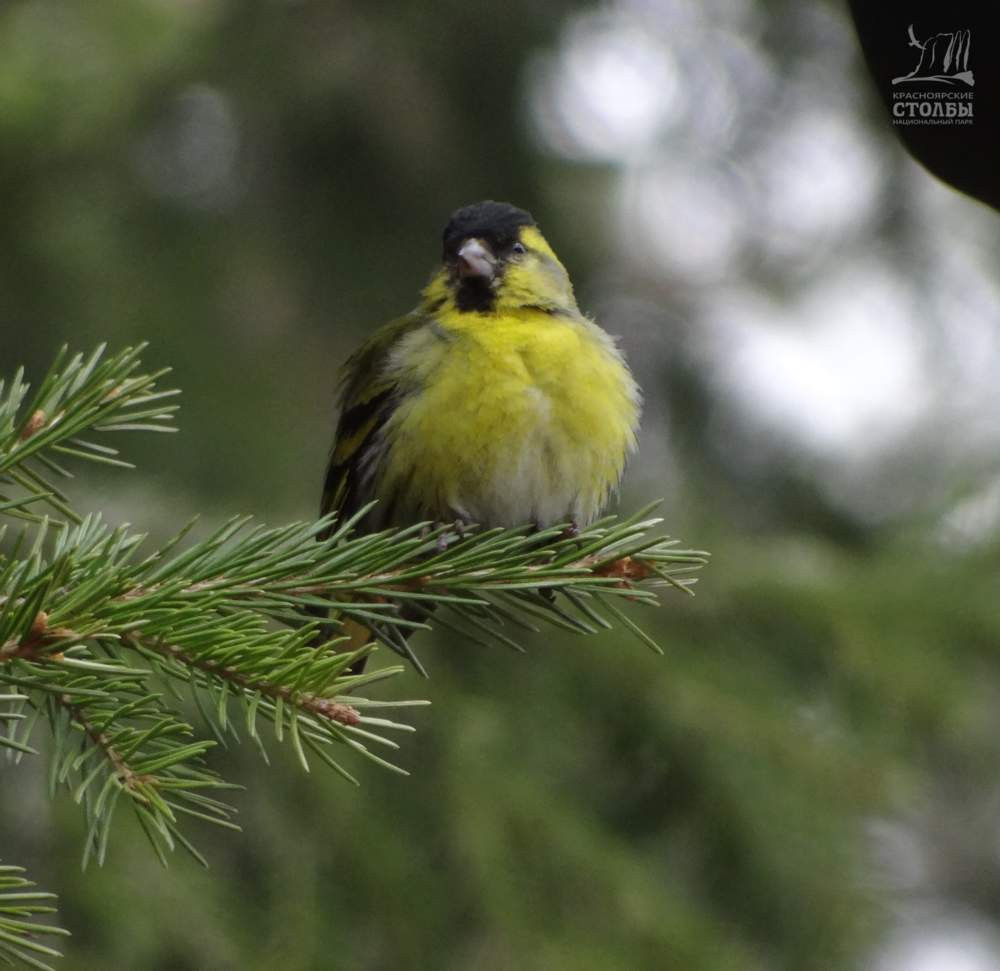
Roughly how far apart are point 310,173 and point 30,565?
5186 mm

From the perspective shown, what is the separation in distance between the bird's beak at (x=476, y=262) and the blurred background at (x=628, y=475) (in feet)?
3.35

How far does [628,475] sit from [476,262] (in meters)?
1.52

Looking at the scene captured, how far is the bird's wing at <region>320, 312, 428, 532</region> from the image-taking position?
12.0 feet

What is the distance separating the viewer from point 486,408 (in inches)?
132

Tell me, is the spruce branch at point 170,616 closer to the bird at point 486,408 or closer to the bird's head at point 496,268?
the bird at point 486,408

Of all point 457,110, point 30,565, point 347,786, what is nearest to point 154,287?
point 457,110

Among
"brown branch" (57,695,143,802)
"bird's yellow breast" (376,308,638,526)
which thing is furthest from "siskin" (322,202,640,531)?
"brown branch" (57,695,143,802)

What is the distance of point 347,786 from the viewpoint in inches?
145

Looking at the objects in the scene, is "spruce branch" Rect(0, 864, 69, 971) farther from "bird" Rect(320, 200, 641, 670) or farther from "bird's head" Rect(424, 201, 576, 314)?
"bird's head" Rect(424, 201, 576, 314)

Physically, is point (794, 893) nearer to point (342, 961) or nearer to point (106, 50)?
point (342, 961)

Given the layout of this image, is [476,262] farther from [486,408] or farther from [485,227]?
[486,408]

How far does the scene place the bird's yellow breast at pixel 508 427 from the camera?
336 cm

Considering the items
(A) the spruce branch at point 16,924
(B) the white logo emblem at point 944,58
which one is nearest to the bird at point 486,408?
(B) the white logo emblem at point 944,58

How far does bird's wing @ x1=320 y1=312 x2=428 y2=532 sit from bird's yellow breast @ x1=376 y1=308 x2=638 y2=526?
10 cm
